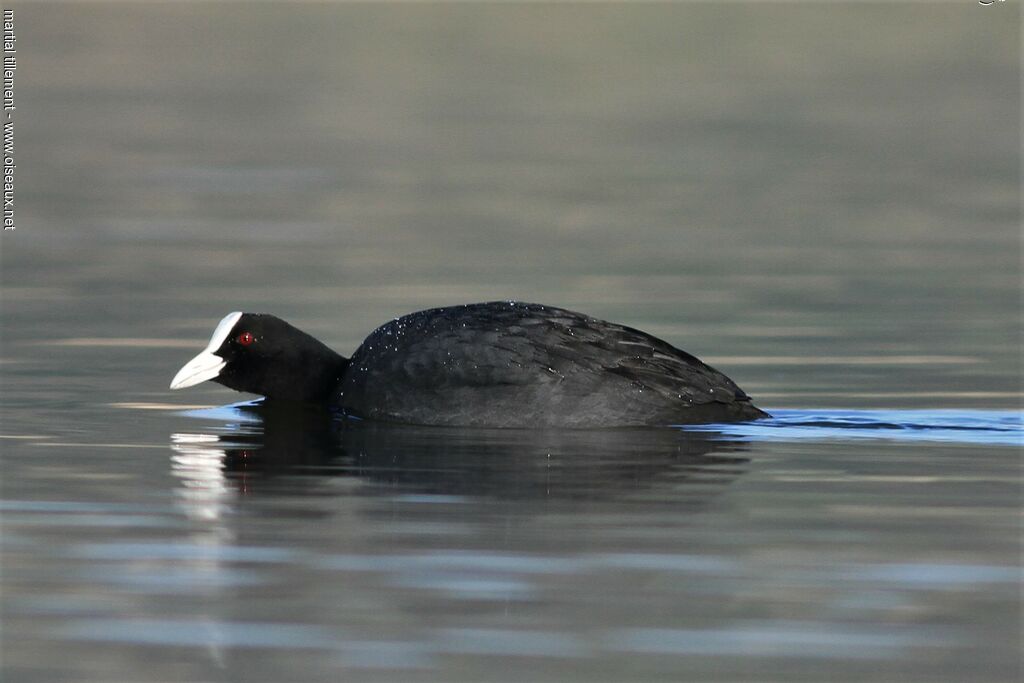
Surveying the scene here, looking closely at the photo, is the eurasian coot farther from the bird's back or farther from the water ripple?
the water ripple

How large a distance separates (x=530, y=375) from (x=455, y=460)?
106 cm

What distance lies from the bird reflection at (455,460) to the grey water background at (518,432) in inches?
1.6

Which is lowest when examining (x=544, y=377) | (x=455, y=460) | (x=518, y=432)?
(x=455, y=460)

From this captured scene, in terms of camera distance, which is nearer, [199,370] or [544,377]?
[544,377]

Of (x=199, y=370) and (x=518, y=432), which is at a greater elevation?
(x=199, y=370)

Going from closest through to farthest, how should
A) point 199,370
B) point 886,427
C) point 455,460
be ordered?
point 455,460, point 886,427, point 199,370

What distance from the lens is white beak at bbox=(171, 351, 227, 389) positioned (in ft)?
41.4

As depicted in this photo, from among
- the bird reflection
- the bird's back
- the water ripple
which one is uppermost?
the bird's back

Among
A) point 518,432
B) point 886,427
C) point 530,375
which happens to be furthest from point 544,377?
point 886,427

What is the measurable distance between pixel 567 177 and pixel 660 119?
6.65 meters

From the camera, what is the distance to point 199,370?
12727 mm

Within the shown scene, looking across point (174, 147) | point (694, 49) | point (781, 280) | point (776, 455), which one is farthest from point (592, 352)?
point (694, 49)

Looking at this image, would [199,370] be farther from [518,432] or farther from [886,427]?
[886,427]

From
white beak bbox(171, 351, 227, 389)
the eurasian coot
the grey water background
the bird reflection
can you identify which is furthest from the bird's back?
white beak bbox(171, 351, 227, 389)
